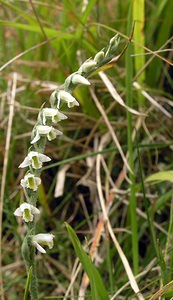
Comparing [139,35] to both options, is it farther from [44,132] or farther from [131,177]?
[44,132]

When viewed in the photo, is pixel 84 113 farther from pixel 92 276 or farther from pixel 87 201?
pixel 92 276

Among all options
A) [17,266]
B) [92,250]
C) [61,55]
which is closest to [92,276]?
[92,250]

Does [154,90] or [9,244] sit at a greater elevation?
[154,90]

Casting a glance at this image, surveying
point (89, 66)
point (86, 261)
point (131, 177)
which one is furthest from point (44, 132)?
point (131, 177)

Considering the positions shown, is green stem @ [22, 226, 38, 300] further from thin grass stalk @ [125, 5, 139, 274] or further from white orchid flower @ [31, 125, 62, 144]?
thin grass stalk @ [125, 5, 139, 274]

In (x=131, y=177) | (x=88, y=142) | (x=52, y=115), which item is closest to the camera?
(x=52, y=115)

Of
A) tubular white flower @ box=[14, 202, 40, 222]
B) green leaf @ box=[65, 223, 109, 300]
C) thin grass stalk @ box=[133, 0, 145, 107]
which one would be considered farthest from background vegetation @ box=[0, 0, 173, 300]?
tubular white flower @ box=[14, 202, 40, 222]

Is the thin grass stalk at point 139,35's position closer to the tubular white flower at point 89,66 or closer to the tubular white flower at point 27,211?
the tubular white flower at point 89,66

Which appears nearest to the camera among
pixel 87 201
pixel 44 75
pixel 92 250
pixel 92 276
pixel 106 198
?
pixel 92 276
